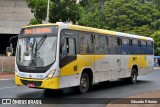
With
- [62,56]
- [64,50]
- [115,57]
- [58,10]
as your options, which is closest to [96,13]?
Result: [58,10]

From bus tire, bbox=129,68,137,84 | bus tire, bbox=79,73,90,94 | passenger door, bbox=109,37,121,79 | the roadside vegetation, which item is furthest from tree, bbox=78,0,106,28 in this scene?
bus tire, bbox=79,73,90,94

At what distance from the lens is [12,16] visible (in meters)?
44.2

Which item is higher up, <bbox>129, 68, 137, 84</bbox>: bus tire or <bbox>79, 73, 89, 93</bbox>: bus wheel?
<bbox>79, 73, 89, 93</bbox>: bus wheel

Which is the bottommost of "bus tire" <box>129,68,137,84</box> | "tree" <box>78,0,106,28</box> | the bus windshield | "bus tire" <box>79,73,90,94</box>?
"bus tire" <box>129,68,137,84</box>

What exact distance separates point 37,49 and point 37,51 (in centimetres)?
9

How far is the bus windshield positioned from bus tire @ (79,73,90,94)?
2.32m

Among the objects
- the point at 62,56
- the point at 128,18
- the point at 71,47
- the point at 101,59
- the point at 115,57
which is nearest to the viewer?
the point at 62,56

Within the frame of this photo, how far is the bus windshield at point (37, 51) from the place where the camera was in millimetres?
14016

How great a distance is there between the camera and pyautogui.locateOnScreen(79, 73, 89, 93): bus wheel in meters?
15.7

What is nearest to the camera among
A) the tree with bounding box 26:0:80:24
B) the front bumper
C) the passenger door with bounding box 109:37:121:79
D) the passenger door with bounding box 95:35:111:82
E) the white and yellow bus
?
the front bumper

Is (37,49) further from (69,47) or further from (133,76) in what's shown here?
(133,76)

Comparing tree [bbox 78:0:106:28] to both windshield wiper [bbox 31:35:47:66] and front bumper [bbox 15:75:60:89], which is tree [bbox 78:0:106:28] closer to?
windshield wiper [bbox 31:35:47:66]

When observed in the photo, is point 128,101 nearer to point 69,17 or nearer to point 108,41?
point 108,41

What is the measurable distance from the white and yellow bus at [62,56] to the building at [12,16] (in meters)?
27.5
